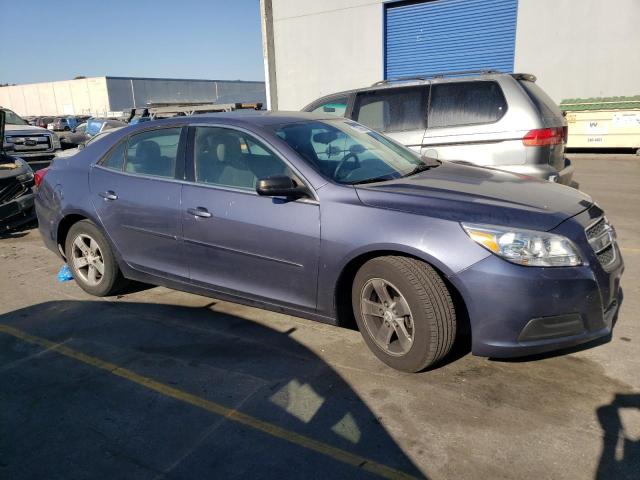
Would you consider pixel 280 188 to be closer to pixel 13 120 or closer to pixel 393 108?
Answer: pixel 393 108

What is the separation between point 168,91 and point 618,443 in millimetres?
68992

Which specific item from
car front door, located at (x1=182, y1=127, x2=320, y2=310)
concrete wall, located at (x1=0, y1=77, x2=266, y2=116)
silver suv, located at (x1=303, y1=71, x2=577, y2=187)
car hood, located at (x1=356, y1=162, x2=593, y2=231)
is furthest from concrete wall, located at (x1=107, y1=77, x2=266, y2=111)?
car hood, located at (x1=356, y1=162, x2=593, y2=231)

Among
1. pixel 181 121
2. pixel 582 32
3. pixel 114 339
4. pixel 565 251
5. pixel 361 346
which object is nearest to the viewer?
pixel 565 251

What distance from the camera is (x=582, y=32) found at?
51.2 ft

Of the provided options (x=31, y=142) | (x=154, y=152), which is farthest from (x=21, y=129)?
(x=154, y=152)

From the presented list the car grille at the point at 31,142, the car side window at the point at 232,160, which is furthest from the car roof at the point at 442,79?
the car grille at the point at 31,142

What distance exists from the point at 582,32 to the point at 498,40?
247 centimetres

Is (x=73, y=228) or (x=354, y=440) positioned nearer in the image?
(x=354, y=440)

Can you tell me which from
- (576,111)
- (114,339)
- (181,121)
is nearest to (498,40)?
(576,111)

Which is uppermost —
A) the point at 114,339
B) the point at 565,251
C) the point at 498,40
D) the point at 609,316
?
the point at 498,40

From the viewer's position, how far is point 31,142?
13.7 meters

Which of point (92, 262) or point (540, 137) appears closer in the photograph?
point (92, 262)

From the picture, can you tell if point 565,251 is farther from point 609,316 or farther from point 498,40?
point 498,40

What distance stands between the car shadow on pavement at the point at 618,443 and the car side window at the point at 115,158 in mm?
3996
